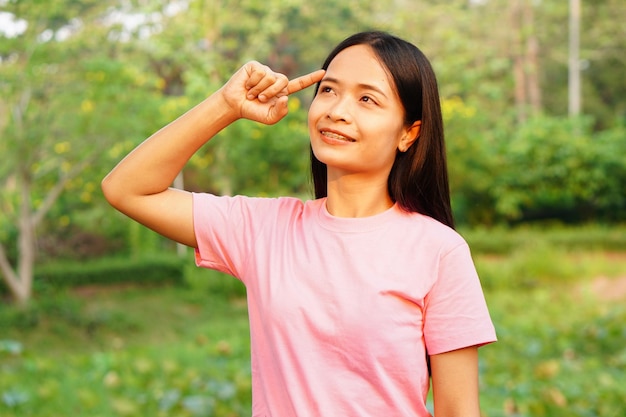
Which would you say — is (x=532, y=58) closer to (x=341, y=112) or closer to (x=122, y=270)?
(x=122, y=270)

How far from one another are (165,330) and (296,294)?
25.5 feet

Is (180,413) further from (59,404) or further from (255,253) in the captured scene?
(255,253)

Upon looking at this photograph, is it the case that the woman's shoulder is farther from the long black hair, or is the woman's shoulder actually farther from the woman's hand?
the woman's hand

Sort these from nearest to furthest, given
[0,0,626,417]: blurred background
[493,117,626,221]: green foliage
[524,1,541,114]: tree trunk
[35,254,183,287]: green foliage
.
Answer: [0,0,626,417]: blurred background
[35,254,183,287]: green foliage
[493,117,626,221]: green foliage
[524,1,541,114]: tree trunk

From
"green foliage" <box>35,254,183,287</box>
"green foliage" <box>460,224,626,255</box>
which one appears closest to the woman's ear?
"green foliage" <box>35,254,183,287</box>

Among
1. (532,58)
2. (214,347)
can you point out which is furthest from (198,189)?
(532,58)

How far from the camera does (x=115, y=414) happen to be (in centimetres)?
320

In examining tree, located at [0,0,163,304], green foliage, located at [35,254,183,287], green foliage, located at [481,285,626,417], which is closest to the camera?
green foliage, located at [481,285,626,417]

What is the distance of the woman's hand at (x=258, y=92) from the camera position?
4.33 ft

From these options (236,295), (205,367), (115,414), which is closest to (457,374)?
(115,414)

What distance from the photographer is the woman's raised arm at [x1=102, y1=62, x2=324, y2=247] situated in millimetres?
1332

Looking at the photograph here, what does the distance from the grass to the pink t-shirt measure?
1.87 meters

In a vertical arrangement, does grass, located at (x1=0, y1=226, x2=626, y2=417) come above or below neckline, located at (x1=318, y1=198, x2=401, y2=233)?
below

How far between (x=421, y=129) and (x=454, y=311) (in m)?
0.31
